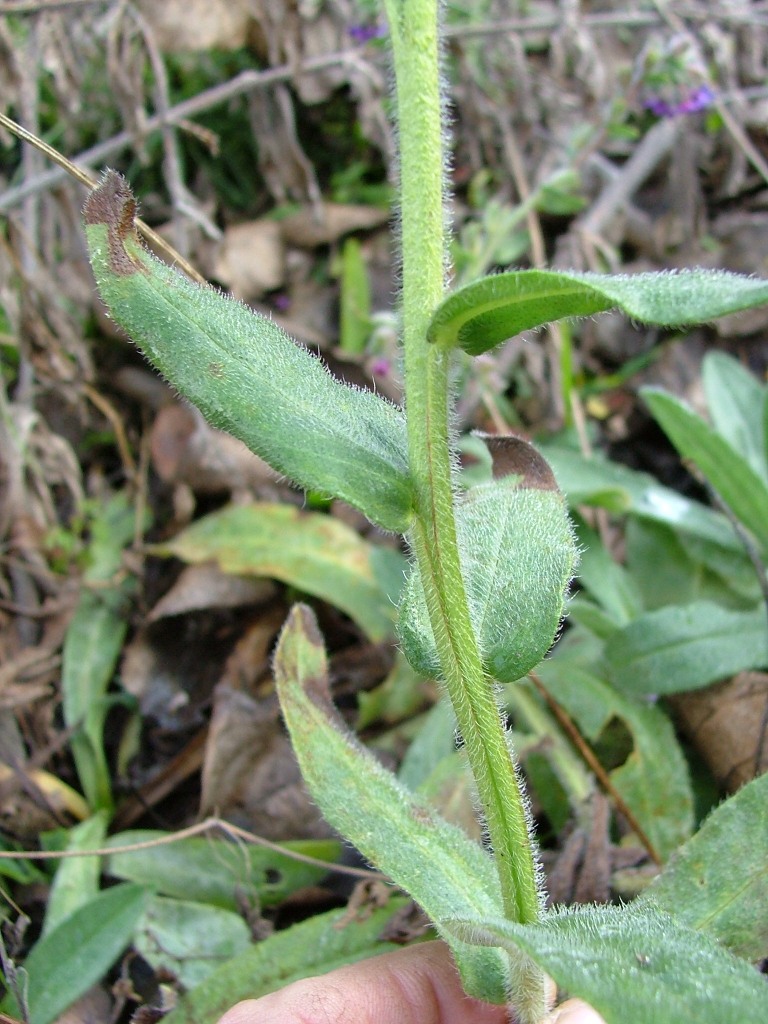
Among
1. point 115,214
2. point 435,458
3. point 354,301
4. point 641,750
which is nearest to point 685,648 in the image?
point 641,750

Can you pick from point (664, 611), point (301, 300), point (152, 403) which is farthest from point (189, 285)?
point (301, 300)

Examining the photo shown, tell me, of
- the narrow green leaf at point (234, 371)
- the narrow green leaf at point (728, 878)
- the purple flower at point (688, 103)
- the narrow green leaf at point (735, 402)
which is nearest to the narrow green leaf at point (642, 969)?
the narrow green leaf at point (728, 878)

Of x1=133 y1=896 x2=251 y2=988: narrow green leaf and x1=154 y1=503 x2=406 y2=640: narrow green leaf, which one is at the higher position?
x1=154 y1=503 x2=406 y2=640: narrow green leaf

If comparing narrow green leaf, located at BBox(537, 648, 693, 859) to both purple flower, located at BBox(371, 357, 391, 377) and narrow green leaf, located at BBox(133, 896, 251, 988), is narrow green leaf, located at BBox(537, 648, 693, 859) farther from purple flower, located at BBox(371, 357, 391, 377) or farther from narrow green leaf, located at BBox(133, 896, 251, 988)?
purple flower, located at BBox(371, 357, 391, 377)

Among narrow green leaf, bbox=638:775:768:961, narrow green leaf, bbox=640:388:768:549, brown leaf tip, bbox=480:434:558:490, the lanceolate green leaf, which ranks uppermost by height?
the lanceolate green leaf

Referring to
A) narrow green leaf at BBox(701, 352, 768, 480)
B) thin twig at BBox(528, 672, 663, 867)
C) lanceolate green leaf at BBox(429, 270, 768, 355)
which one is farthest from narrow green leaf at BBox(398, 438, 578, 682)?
narrow green leaf at BBox(701, 352, 768, 480)

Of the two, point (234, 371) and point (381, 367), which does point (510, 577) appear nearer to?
point (234, 371)
